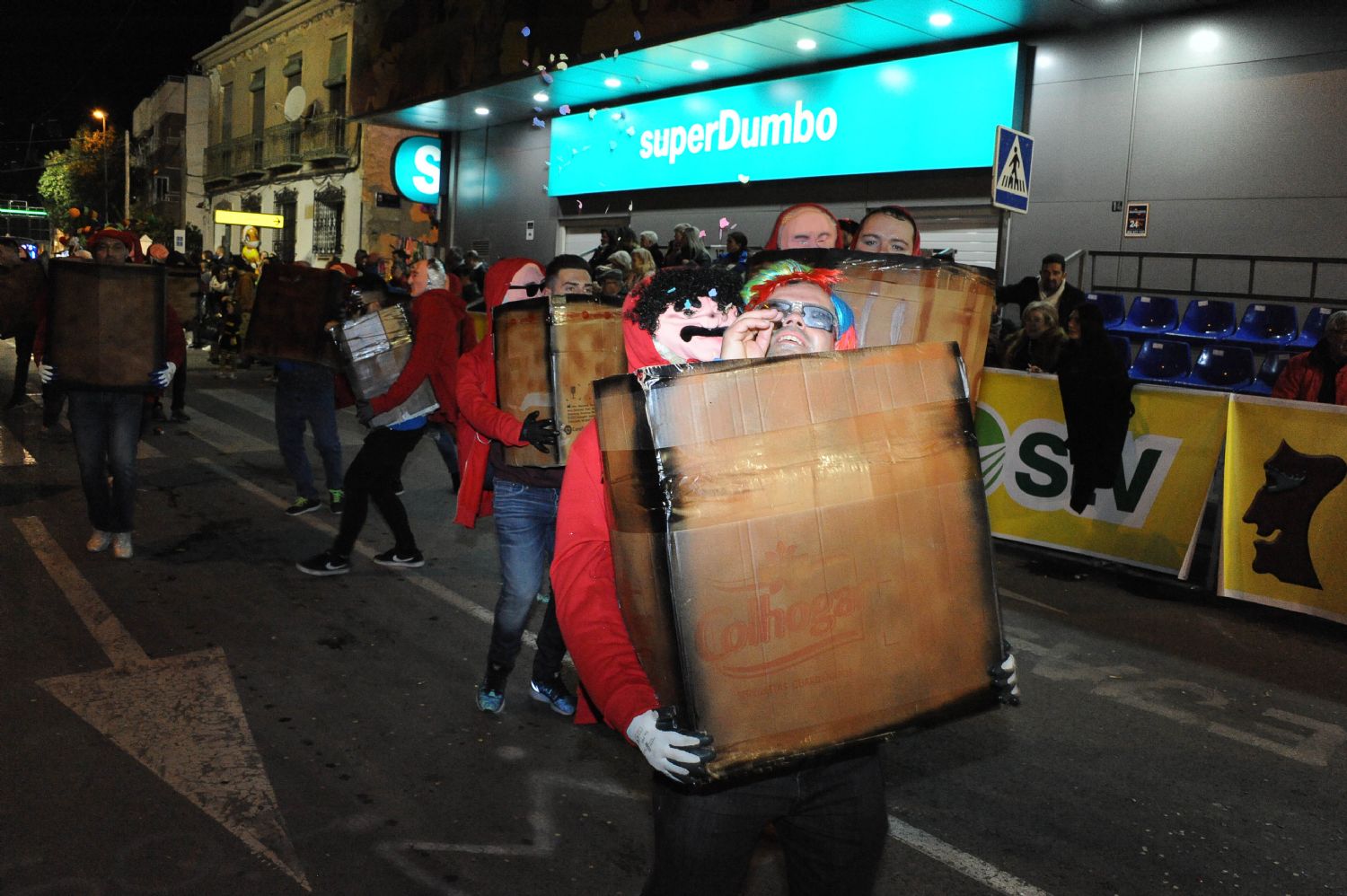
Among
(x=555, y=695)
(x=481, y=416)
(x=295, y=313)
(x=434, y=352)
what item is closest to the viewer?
(x=481, y=416)

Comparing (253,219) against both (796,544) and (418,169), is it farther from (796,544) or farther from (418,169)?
(796,544)

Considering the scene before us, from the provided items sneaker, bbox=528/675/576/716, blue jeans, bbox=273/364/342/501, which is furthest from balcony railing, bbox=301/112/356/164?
sneaker, bbox=528/675/576/716

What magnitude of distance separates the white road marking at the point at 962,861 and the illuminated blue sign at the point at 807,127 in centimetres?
1108

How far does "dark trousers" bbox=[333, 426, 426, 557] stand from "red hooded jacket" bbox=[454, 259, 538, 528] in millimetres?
1632

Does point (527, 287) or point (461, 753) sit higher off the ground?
point (527, 287)

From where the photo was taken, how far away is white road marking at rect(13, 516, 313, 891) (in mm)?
3584

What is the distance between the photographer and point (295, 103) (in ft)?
111

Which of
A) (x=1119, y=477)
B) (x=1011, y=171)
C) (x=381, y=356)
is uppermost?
(x=1011, y=171)

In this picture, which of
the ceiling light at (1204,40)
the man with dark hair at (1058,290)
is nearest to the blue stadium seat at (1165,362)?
the man with dark hair at (1058,290)

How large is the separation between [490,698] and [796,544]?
314 cm

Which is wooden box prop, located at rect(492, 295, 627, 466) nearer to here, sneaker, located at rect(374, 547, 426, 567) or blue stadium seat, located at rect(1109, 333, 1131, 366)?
sneaker, located at rect(374, 547, 426, 567)

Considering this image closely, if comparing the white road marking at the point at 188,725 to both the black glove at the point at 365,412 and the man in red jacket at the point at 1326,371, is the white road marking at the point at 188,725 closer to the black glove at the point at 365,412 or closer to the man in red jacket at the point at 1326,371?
the black glove at the point at 365,412

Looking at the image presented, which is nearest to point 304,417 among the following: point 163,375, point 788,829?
point 163,375

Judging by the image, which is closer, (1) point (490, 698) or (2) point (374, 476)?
(1) point (490, 698)
